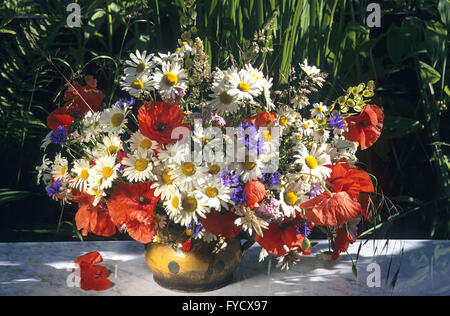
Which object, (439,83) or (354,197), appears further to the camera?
(439,83)

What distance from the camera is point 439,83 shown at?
1491 millimetres

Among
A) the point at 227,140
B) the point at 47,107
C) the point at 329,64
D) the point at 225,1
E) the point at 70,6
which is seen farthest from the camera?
the point at 47,107

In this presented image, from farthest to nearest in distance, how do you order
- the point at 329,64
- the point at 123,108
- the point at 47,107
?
the point at 47,107 < the point at 329,64 < the point at 123,108

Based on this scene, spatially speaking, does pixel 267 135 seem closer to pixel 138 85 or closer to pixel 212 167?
pixel 212 167

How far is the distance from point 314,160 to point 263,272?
0.29 meters

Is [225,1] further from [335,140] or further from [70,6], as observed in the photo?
[70,6]

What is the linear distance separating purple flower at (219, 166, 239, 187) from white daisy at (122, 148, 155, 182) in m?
0.11

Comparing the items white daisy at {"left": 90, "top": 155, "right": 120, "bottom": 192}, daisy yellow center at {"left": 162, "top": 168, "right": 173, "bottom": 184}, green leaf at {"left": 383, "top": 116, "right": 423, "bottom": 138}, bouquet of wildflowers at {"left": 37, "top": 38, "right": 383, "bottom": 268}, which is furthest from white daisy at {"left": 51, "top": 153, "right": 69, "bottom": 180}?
green leaf at {"left": 383, "top": 116, "right": 423, "bottom": 138}

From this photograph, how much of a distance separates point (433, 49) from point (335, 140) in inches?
24.9

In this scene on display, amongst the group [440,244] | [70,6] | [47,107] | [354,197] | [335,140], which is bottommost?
[440,244]

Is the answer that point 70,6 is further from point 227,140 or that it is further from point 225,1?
point 227,140

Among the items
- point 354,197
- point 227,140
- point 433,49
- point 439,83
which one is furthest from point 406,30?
point 227,140

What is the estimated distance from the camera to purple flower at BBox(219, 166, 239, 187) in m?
0.73

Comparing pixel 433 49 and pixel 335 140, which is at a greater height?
pixel 433 49
